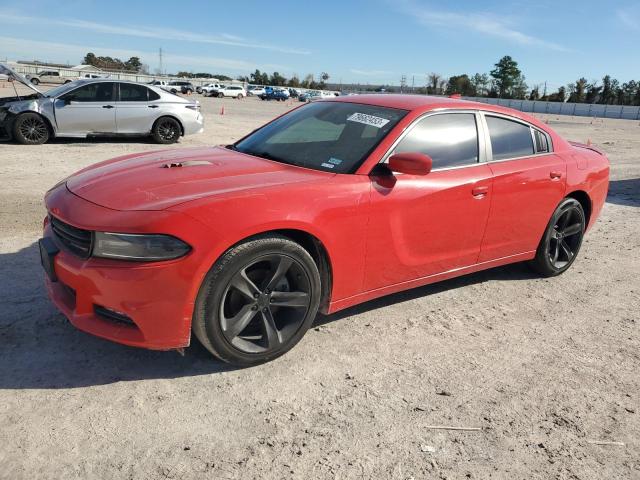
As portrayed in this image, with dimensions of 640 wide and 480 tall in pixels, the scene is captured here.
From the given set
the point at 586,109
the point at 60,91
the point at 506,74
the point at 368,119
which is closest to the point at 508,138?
the point at 368,119

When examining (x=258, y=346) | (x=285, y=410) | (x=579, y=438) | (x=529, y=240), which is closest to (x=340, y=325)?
(x=258, y=346)

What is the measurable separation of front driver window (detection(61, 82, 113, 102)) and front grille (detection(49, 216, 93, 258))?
9.29 metres

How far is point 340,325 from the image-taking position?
379 cm

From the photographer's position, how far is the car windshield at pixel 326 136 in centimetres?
365

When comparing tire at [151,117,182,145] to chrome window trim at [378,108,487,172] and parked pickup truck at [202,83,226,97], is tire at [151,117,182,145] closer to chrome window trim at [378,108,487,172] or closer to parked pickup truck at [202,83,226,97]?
chrome window trim at [378,108,487,172]

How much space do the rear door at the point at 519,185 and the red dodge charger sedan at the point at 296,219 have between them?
0.01 metres

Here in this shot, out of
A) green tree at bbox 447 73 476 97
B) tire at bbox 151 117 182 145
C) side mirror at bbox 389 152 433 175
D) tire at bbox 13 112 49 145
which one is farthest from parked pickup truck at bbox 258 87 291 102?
side mirror at bbox 389 152 433 175

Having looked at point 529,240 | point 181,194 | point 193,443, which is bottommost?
point 193,443

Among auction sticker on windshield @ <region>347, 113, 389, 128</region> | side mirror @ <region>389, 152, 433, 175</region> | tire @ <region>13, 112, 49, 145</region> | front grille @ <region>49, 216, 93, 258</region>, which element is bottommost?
tire @ <region>13, 112, 49, 145</region>

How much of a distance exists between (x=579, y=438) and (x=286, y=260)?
5.88 feet

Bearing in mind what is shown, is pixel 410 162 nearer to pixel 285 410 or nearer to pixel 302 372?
pixel 302 372

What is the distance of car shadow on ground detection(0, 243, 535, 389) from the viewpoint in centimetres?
295

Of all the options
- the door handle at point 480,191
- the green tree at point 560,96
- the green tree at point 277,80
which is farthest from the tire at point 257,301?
the green tree at point 277,80

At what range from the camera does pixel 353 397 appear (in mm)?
2934
